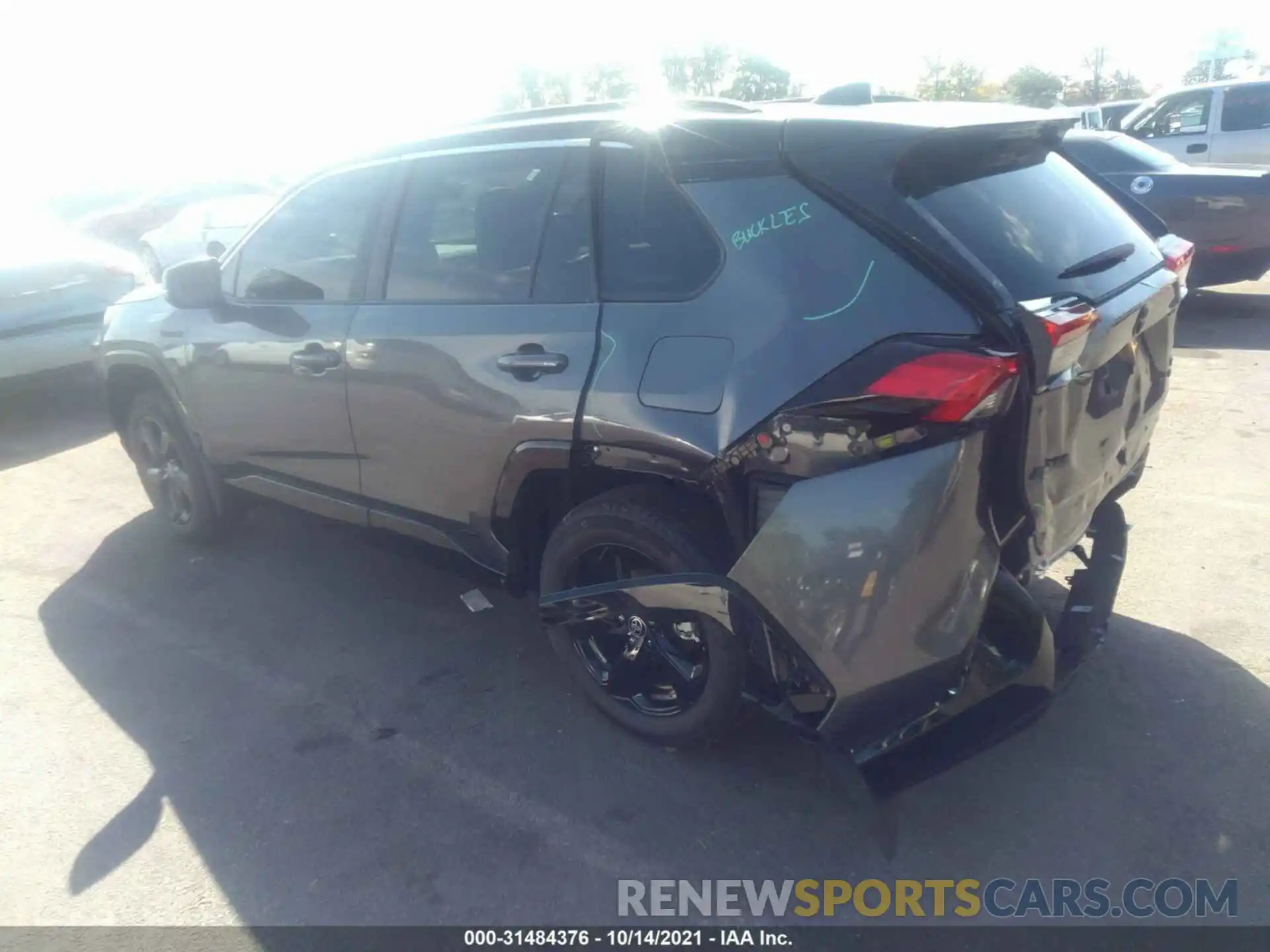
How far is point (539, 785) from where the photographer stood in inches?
122

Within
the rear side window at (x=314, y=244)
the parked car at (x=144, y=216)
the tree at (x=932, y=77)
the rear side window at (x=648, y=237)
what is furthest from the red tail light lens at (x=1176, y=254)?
the tree at (x=932, y=77)

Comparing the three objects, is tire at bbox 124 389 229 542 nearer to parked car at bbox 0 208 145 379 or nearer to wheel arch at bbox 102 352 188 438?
wheel arch at bbox 102 352 188 438

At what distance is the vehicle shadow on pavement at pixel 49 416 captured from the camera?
694cm

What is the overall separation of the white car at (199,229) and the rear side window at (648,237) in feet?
35.3

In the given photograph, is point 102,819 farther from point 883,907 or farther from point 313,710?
point 883,907

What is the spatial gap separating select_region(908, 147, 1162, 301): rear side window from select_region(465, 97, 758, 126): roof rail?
27.9 inches

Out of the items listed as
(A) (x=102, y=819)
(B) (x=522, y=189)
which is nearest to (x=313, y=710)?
(A) (x=102, y=819)

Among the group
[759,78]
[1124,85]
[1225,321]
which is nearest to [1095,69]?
[1124,85]

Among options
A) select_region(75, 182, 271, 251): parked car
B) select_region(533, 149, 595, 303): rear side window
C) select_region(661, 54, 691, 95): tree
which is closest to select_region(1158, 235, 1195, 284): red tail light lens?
select_region(533, 149, 595, 303): rear side window

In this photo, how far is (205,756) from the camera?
3326mm

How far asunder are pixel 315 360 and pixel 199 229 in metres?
10.5

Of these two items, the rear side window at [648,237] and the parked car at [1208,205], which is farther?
the parked car at [1208,205]

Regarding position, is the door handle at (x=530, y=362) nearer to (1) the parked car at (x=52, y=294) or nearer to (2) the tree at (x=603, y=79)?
(1) the parked car at (x=52, y=294)

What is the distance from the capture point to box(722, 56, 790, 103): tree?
131 ft
